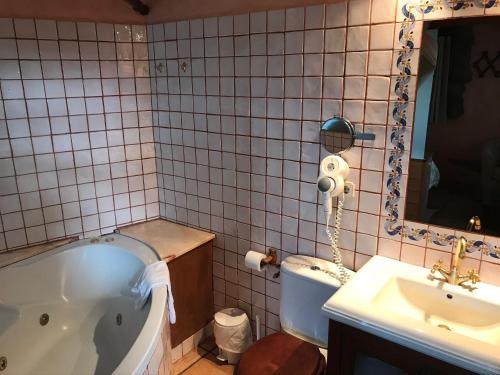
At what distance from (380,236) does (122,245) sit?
1365mm

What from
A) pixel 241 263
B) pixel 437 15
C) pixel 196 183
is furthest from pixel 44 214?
pixel 437 15

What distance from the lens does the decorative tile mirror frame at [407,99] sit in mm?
1418

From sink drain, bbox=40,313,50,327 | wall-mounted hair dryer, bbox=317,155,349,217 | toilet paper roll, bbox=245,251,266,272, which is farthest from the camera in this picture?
sink drain, bbox=40,313,50,327

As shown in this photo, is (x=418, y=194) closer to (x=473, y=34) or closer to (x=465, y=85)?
(x=465, y=85)

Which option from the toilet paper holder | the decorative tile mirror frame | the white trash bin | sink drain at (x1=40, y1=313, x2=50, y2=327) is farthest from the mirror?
sink drain at (x1=40, y1=313, x2=50, y2=327)

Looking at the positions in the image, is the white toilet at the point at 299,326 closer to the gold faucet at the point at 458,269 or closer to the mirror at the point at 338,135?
the gold faucet at the point at 458,269

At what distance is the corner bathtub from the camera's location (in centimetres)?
202

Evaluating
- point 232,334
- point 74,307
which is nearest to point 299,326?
point 232,334

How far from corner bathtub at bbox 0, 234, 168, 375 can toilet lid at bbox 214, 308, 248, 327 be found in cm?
49

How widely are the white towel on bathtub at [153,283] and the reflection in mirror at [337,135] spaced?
0.95 meters

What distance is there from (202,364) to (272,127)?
138cm

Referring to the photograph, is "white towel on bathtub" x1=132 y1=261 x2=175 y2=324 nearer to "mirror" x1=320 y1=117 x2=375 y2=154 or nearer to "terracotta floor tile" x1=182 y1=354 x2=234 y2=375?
"terracotta floor tile" x1=182 y1=354 x2=234 y2=375

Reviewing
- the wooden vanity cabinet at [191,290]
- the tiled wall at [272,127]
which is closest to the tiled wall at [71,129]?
the tiled wall at [272,127]

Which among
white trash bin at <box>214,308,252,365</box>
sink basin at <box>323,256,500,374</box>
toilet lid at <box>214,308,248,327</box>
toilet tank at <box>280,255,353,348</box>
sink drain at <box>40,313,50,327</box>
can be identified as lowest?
white trash bin at <box>214,308,252,365</box>
